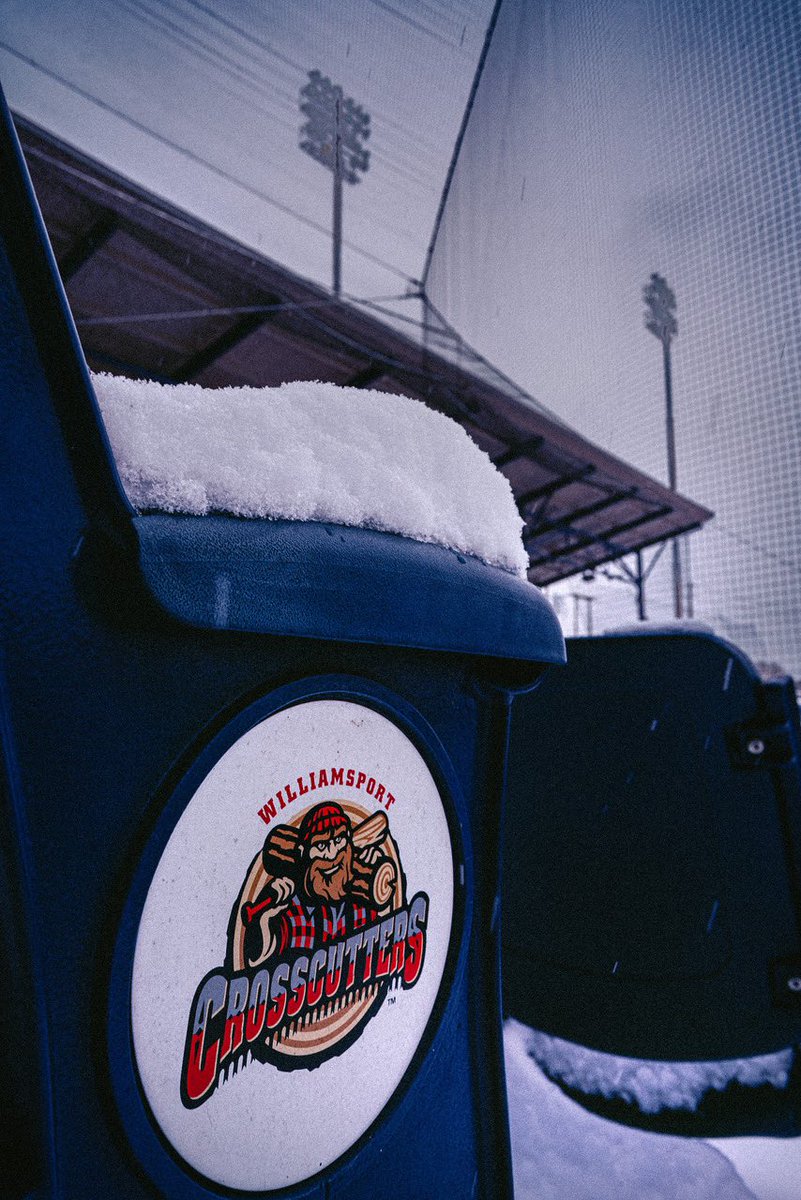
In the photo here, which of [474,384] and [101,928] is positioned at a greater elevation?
[474,384]

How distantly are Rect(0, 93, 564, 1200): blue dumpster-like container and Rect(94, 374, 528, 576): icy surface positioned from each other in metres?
0.02

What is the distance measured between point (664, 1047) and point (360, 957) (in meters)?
0.68

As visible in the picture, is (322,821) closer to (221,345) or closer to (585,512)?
(221,345)

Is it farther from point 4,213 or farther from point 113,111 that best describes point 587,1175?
point 113,111

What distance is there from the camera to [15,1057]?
0.76 feet

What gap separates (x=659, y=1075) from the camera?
34.0 inches

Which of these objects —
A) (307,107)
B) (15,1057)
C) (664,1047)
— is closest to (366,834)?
(15,1057)

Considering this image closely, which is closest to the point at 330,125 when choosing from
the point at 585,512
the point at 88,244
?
the point at 585,512

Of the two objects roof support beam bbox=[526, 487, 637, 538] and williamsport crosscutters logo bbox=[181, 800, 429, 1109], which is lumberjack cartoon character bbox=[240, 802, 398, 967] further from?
roof support beam bbox=[526, 487, 637, 538]

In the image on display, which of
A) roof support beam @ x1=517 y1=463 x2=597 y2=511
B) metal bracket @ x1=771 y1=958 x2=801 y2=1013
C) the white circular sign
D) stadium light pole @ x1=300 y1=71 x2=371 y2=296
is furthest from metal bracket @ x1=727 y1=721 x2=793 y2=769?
stadium light pole @ x1=300 y1=71 x2=371 y2=296

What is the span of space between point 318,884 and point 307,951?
0.03 metres

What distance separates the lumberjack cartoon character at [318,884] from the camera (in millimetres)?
309

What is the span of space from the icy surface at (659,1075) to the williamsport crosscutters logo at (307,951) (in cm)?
69

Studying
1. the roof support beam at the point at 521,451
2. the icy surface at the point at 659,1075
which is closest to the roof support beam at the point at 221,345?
the roof support beam at the point at 521,451
